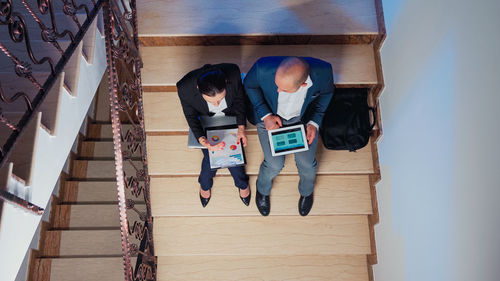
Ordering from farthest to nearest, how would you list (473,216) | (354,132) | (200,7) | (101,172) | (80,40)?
1. (101,172)
2. (200,7)
3. (354,132)
4. (80,40)
5. (473,216)

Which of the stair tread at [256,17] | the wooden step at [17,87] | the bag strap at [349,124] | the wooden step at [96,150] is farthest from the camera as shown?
the wooden step at [96,150]

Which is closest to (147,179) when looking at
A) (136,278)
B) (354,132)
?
(136,278)

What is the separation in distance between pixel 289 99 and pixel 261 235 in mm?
1365

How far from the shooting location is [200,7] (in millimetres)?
3279

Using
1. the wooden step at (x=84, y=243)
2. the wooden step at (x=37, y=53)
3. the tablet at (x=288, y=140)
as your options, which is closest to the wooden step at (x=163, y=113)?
the tablet at (x=288, y=140)

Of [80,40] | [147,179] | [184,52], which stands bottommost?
[147,179]

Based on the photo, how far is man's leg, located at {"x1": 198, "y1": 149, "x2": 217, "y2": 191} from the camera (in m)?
2.92

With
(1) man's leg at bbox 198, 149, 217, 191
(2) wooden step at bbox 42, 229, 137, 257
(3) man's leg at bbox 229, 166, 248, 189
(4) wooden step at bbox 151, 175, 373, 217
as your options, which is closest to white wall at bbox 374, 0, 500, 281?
(4) wooden step at bbox 151, 175, 373, 217

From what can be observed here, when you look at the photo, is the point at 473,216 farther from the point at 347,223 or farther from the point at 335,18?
the point at 335,18

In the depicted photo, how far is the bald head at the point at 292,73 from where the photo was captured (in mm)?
2217

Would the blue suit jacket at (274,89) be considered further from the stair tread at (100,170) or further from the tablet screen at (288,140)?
the stair tread at (100,170)

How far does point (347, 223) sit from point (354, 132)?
0.87 meters

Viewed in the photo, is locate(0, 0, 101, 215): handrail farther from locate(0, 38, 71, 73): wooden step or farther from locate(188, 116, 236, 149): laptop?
locate(188, 116, 236, 149): laptop

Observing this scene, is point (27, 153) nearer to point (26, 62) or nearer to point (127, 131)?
point (26, 62)
